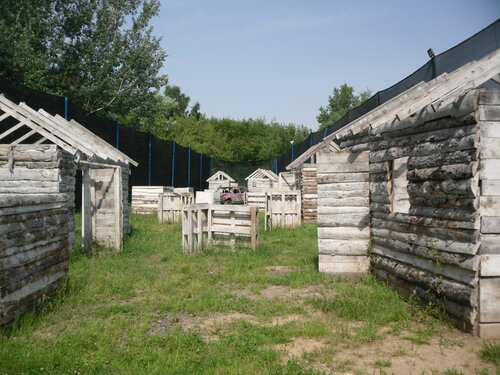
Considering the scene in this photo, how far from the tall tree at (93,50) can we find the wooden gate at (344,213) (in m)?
20.6

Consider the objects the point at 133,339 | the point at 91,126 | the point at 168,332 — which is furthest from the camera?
the point at 91,126

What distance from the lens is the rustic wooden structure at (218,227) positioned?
36.0 feet

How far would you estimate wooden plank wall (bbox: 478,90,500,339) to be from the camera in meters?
5.03

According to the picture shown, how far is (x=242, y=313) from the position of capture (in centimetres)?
644

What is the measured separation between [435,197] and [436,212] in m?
0.21

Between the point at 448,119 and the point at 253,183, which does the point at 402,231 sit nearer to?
the point at 448,119

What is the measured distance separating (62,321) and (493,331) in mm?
5523

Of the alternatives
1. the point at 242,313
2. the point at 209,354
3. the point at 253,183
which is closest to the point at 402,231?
the point at 242,313

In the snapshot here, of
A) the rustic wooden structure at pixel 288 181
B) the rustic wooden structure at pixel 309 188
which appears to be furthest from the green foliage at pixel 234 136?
the rustic wooden structure at pixel 309 188

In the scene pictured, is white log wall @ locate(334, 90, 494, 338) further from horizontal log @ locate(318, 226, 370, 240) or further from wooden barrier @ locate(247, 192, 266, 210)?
wooden barrier @ locate(247, 192, 266, 210)

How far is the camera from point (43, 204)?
6.32 metres

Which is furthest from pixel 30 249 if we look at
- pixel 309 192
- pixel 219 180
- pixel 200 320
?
pixel 219 180

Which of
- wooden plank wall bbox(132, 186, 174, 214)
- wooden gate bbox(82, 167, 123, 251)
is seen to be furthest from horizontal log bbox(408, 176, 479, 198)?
wooden plank wall bbox(132, 186, 174, 214)

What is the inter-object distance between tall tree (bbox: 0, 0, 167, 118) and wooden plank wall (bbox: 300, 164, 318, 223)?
15.7m
